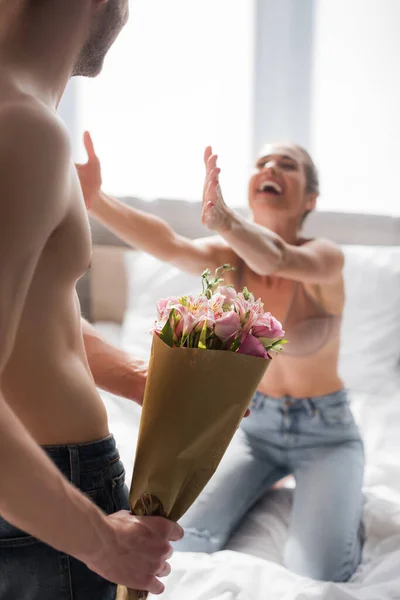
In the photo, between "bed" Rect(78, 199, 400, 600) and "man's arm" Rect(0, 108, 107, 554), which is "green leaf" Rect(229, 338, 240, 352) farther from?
"bed" Rect(78, 199, 400, 600)

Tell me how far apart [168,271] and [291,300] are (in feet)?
3.03

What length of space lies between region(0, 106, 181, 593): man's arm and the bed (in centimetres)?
70

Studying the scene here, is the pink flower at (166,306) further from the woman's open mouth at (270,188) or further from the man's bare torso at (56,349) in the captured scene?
the woman's open mouth at (270,188)

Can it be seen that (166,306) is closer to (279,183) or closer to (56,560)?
(56,560)

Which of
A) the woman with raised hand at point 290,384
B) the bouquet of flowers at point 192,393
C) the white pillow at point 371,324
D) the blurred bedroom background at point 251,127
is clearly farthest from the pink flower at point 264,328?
the white pillow at point 371,324

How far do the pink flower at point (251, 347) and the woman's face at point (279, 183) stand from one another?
1190 millimetres

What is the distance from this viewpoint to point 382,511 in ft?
5.75

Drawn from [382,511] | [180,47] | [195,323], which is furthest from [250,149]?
[195,323]

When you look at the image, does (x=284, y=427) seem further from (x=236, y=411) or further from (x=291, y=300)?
(x=236, y=411)

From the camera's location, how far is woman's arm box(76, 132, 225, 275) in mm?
1687

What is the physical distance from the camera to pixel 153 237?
1805mm

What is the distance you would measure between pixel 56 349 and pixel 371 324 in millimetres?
1982

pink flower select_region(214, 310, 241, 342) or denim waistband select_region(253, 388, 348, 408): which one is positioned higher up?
pink flower select_region(214, 310, 241, 342)

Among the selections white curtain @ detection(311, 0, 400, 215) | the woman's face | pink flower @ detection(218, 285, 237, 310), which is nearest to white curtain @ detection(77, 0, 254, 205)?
white curtain @ detection(311, 0, 400, 215)
